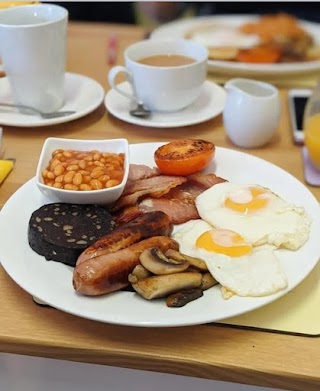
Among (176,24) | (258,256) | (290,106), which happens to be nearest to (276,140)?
(290,106)

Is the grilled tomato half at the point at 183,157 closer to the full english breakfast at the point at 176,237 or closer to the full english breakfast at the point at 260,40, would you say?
the full english breakfast at the point at 176,237

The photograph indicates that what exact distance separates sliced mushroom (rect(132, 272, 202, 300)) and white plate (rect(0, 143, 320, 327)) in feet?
0.04

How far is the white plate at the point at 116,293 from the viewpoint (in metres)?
0.72

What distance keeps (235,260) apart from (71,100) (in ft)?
2.46

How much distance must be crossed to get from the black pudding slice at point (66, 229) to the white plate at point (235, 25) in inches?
30.8

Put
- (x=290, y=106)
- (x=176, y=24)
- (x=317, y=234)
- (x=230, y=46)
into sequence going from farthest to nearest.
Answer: (x=176, y=24) → (x=230, y=46) → (x=290, y=106) → (x=317, y=234)

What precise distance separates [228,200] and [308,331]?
249 millimetres

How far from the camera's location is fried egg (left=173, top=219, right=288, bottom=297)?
0.75 meters

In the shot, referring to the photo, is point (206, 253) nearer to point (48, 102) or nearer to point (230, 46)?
point (48, 102)

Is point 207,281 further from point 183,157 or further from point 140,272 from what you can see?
point 183,157

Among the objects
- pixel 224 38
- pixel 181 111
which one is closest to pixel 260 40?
pixel 224 38

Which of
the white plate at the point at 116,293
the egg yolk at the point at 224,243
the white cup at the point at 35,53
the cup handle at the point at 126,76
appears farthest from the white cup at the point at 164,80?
the egg yolk at the point at 224,243

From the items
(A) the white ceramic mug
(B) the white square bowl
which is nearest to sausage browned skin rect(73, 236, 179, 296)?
(B) the white square bowl

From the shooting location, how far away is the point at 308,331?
0.76 metres
